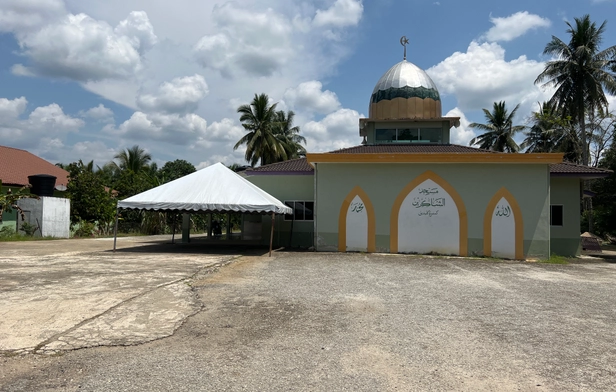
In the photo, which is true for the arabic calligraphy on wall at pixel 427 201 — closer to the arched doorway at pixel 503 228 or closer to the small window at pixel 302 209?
the arched doorway at pixel 503 228

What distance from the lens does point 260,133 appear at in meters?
35.0

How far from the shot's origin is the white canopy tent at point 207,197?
14625 mm

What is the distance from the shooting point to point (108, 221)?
25156mm

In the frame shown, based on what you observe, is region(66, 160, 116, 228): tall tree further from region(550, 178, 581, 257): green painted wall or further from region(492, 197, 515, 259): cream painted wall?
region(550, 178, 581, 257): green painted wall

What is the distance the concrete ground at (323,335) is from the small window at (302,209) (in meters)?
8.91

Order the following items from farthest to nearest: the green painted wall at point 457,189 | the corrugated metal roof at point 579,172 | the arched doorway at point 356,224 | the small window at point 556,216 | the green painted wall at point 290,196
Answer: the green painted wall at point 290,196 < the small window at point 556,216 < the corrugated metal roof at point 579,172 < the arched doorway at point 356,224 < the green painted wall at point 457,189

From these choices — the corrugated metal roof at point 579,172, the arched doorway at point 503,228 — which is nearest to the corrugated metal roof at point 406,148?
the corrugated metal roof at point 579,172

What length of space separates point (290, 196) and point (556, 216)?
11.3 meters

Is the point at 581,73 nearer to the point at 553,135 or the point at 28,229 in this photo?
the point at 553,135

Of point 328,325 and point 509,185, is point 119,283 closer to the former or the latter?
point 328,325

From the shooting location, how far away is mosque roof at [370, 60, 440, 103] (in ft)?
72.5

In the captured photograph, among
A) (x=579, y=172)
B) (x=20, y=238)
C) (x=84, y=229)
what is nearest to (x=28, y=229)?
(x=20, y=238)

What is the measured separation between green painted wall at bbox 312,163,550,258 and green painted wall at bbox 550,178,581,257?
9.19 ft

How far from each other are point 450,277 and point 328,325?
579cm
